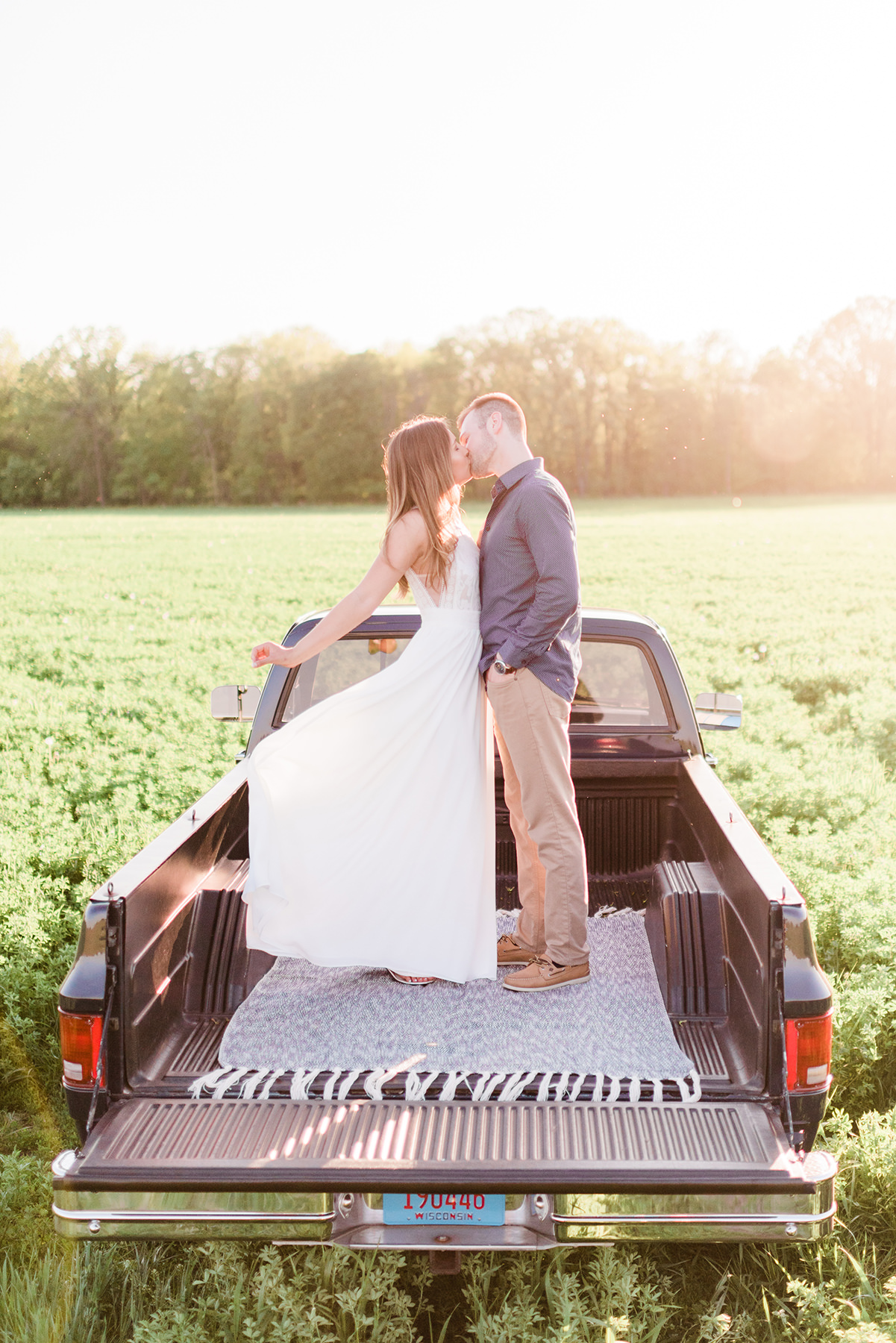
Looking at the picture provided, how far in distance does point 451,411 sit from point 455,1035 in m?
88.3

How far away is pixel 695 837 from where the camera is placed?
4.12 meters

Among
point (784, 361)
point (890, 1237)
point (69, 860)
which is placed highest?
point (784, 361)

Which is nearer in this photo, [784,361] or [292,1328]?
[292,1328]

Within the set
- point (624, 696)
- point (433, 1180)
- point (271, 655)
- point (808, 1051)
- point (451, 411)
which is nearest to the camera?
point (433, 1180)

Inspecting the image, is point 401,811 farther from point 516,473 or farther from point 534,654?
point 516,473

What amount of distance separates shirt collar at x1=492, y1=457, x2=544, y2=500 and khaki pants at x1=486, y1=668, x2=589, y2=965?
0.62m

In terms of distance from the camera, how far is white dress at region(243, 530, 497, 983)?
3680 millimetres

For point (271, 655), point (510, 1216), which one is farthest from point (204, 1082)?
point (271, 655)

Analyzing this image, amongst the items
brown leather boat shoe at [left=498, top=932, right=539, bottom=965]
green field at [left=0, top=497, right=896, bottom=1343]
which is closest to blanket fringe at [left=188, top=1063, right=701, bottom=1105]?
green field at [left=0, top=497, right=896, bottom=1343]

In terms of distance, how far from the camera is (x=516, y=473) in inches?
144

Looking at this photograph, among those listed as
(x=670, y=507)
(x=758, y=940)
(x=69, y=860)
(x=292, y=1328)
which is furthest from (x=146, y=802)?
(x=670, y=507)

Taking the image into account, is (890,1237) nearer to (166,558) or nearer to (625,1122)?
(625,1122)

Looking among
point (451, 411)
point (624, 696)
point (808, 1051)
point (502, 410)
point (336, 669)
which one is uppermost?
point (451, 411)

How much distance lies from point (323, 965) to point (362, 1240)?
1.29m
